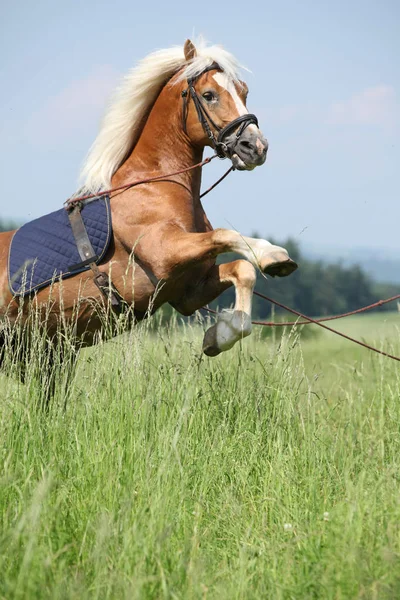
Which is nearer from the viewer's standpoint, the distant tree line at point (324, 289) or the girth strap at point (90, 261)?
the girth strap at point (90, 261)

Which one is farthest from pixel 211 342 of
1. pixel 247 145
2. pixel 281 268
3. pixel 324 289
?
pixel 324 289

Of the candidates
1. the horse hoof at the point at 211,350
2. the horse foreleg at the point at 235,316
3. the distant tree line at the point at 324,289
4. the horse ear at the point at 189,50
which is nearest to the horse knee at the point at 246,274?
the horse foreleg at the point at 235,316

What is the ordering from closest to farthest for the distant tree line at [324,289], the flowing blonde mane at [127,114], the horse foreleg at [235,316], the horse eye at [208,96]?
1. the horse foreleg at [235,316]
2. the horse eye at [208,96]
3. the flowing blonde mane at [127,114]
4. the distant tree line at [324,289]

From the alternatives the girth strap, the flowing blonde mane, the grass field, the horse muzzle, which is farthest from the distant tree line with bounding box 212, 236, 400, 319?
the grass field

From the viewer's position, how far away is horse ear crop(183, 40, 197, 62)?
493 centimetres

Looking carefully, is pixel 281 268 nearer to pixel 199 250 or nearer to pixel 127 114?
pixel 199 250

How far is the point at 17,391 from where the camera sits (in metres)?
4.44

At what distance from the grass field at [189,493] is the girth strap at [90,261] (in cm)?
33

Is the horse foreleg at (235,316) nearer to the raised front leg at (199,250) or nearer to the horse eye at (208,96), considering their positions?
the raised front leg at (199,250)

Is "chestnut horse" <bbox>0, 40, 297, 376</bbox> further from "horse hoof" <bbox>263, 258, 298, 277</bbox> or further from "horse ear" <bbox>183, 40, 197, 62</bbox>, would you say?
"horse hoof" <bbox>263, 258, 298, 277</bbox>

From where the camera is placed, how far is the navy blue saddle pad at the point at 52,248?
4.86 m

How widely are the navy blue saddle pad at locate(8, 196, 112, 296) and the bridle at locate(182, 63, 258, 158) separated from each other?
77cm

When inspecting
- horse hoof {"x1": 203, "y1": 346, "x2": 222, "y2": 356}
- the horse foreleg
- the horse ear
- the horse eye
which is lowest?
horse hoof {"x1": 203, "y1": 346, "x2": 222, "y2": 356}

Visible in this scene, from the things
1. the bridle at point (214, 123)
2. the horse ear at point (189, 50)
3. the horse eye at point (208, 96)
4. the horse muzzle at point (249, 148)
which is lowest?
the horse muzzle at point (249, 148)
